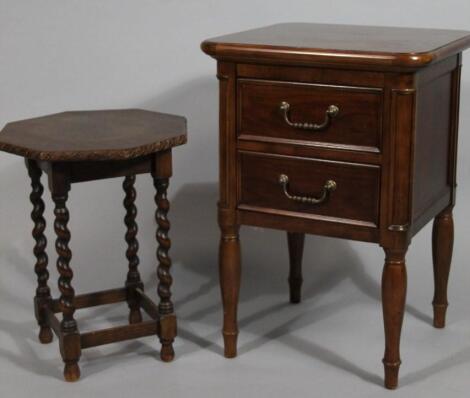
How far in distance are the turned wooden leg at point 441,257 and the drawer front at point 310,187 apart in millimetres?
495

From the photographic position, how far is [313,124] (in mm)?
3113

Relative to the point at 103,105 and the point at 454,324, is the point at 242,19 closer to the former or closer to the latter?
the point at 103,105

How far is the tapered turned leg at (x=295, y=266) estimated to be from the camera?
3848 mm

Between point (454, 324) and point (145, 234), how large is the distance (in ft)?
4.16

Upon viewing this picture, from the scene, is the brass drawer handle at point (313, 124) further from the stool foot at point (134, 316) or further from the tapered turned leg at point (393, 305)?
the stool foot at point (134, 316)

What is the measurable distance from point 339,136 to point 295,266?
0.86 metres

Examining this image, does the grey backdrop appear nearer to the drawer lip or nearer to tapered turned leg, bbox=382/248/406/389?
tapered turned leg, bbox=382/248/406/389

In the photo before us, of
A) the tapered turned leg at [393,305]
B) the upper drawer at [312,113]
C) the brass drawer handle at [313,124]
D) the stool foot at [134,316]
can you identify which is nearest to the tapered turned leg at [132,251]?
the stool foot at [134,316]

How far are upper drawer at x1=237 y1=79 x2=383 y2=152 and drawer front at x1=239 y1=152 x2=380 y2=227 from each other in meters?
0.06

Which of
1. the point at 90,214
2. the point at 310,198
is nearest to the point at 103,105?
the point at 90,214

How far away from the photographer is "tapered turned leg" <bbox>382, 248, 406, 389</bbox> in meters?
3.13

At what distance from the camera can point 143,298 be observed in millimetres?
3580

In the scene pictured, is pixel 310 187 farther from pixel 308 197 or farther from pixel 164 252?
pixel 164 252

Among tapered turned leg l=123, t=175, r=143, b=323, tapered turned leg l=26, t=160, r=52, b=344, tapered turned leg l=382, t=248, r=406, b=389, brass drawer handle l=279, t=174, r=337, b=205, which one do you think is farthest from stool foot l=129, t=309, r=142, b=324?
tapered turned leg l=382, t=248, r=406, b=389
